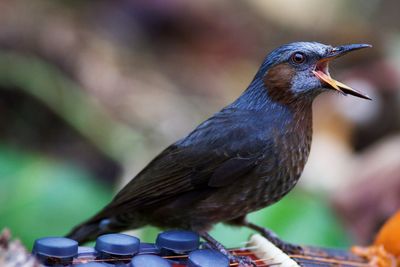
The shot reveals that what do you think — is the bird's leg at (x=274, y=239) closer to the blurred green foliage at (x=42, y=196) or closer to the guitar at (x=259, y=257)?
the guitar at (x=259, y=257)

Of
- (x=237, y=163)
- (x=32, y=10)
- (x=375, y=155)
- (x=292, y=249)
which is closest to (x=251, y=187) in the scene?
(x=237, y=163)

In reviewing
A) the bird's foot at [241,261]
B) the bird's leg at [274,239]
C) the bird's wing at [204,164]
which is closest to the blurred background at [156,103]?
the bird's leg at [274,239]

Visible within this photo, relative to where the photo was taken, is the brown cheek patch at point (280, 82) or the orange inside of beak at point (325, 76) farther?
the brown cheek patch at point (280, 82)

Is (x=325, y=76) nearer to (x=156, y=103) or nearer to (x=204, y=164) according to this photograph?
(x=204, y=164)

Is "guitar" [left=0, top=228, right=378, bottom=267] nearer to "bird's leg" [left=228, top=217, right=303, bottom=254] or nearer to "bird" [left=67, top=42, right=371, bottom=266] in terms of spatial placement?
"bird's leg" [left=228, top=217, right=303, bottom=254]

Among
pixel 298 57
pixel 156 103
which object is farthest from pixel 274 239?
pixel 156 103

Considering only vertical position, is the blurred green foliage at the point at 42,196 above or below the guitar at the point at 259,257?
above
